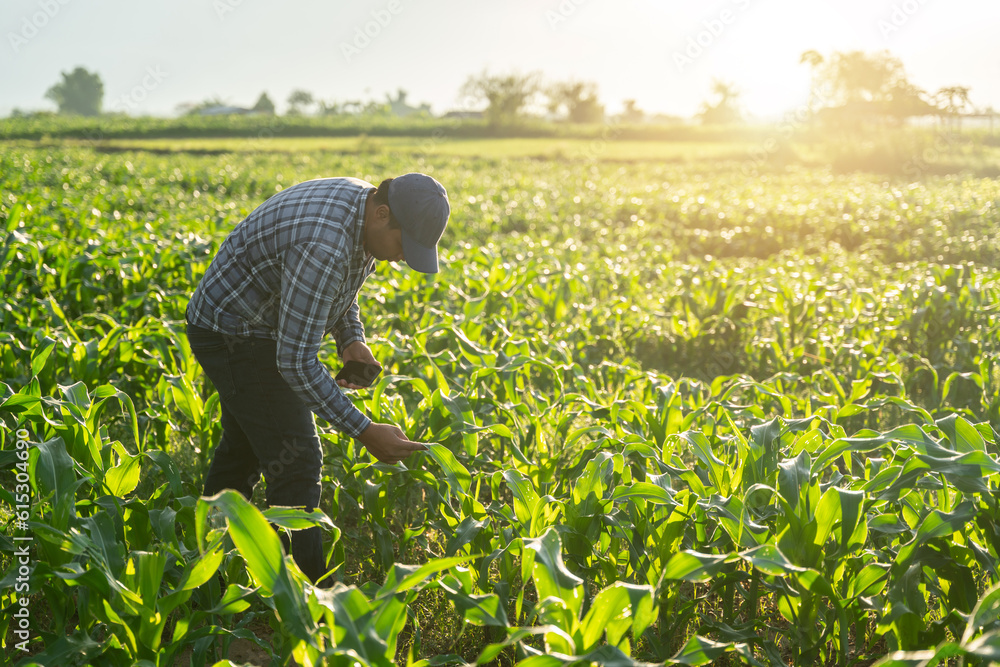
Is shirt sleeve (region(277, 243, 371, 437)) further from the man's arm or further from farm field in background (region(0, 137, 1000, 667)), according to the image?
the man's arm

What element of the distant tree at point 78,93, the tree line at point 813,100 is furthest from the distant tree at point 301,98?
the distant tree at point 78,93

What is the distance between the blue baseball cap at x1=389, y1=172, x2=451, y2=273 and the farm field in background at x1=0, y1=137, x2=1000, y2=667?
0.68 meters

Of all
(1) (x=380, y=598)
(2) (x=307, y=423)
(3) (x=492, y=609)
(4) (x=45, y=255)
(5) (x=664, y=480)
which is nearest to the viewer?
(1) (x=380, y=598)

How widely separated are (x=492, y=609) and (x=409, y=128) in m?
53.5

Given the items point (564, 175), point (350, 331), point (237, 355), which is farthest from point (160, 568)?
point (564, 175)

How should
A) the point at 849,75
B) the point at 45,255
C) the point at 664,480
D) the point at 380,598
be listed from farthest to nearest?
1. the point at 849,75
2. the point at 45,255
3. the point at 664,480
4. the point at 380,598

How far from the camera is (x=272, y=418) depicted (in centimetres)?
237

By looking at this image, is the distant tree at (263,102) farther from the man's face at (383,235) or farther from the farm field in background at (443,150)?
the man's face at (383,235)

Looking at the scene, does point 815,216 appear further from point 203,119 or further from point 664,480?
point 203,119

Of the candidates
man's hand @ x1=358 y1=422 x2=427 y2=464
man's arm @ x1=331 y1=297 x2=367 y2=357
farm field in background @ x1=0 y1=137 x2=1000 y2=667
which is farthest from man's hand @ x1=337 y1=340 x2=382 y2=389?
man's hand @ x1=358 y1=422 x2=427 y2=464

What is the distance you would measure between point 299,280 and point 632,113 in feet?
244

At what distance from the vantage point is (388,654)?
4.92ft

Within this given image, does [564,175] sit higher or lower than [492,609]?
higher

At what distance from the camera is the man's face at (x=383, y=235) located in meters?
2.17
